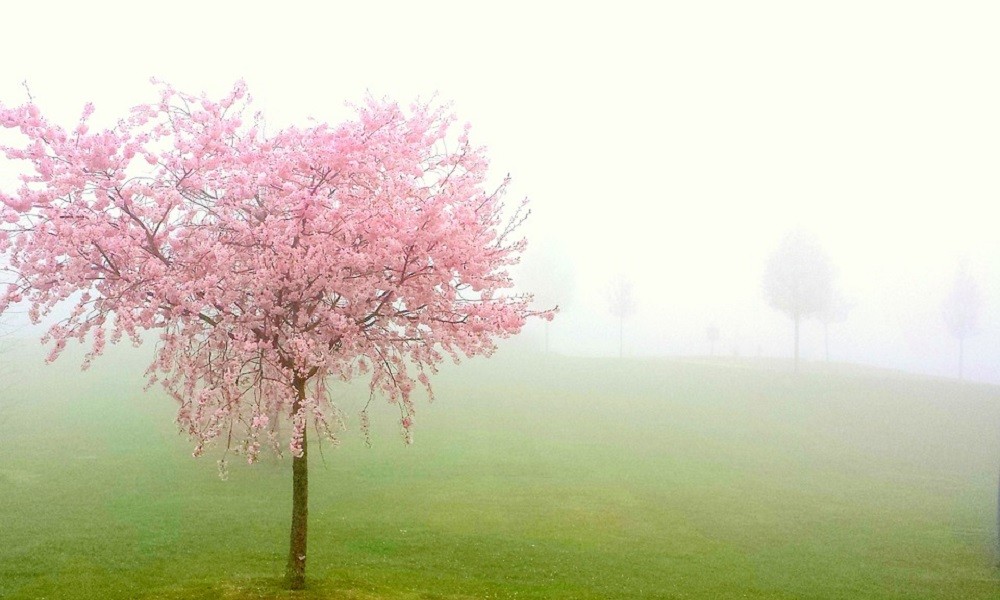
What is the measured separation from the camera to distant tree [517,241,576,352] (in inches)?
3044

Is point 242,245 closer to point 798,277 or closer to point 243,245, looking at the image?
point 243,245

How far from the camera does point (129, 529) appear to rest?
2095 cm

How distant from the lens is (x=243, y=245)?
12.0m

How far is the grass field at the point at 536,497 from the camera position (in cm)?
1800

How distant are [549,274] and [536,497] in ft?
168

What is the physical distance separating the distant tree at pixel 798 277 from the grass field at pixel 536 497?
366 inches

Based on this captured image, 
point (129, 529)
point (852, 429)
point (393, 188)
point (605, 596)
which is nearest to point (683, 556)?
point (605, 596)

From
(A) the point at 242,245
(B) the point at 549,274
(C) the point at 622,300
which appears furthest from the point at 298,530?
(C) the point at 622,300

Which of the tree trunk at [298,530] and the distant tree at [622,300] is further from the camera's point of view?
the distant tree at [622,300]

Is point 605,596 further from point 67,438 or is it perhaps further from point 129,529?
point 67,438

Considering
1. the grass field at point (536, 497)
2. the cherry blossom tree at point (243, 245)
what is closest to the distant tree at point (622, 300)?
the grass field at point (536, 497)

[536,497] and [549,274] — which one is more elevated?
[549,274]

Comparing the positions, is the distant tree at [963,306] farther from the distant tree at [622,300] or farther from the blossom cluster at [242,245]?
the blossom cluster at [242,245]

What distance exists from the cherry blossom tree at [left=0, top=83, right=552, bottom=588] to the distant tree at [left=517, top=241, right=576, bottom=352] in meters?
63.8
